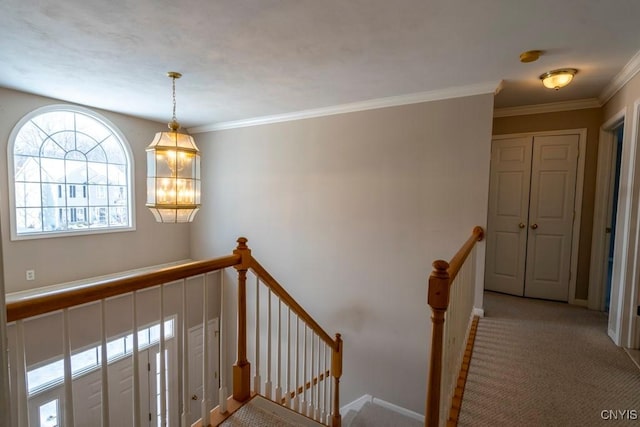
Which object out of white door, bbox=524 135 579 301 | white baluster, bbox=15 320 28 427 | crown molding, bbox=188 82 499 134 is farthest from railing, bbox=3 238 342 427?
white door, bbox=524 135 579 301

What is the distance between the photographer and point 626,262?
8.25 ft

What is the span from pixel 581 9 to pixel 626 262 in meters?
2.02

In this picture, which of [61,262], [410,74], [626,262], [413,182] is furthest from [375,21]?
[61,262]

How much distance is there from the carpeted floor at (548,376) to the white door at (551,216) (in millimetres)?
703

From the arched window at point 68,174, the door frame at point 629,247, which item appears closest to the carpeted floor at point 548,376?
the door frame at point 629,247

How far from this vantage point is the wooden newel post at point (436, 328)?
4.39 ft

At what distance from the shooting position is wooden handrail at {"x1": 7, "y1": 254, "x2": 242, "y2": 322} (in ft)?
3.39

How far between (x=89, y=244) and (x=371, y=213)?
145 inches

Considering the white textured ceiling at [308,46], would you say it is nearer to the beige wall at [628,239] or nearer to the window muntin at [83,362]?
the beige wall at [628,239]

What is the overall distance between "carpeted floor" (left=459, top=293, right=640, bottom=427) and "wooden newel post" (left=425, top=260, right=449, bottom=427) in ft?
1.87

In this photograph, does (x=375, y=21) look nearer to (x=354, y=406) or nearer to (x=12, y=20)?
(x=12, y=20)

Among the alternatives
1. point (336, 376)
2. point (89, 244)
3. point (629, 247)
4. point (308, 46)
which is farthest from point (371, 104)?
point (89, 244)

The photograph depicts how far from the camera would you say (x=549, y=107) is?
3602mm

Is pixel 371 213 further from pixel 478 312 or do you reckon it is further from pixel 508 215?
pixel 508 215
